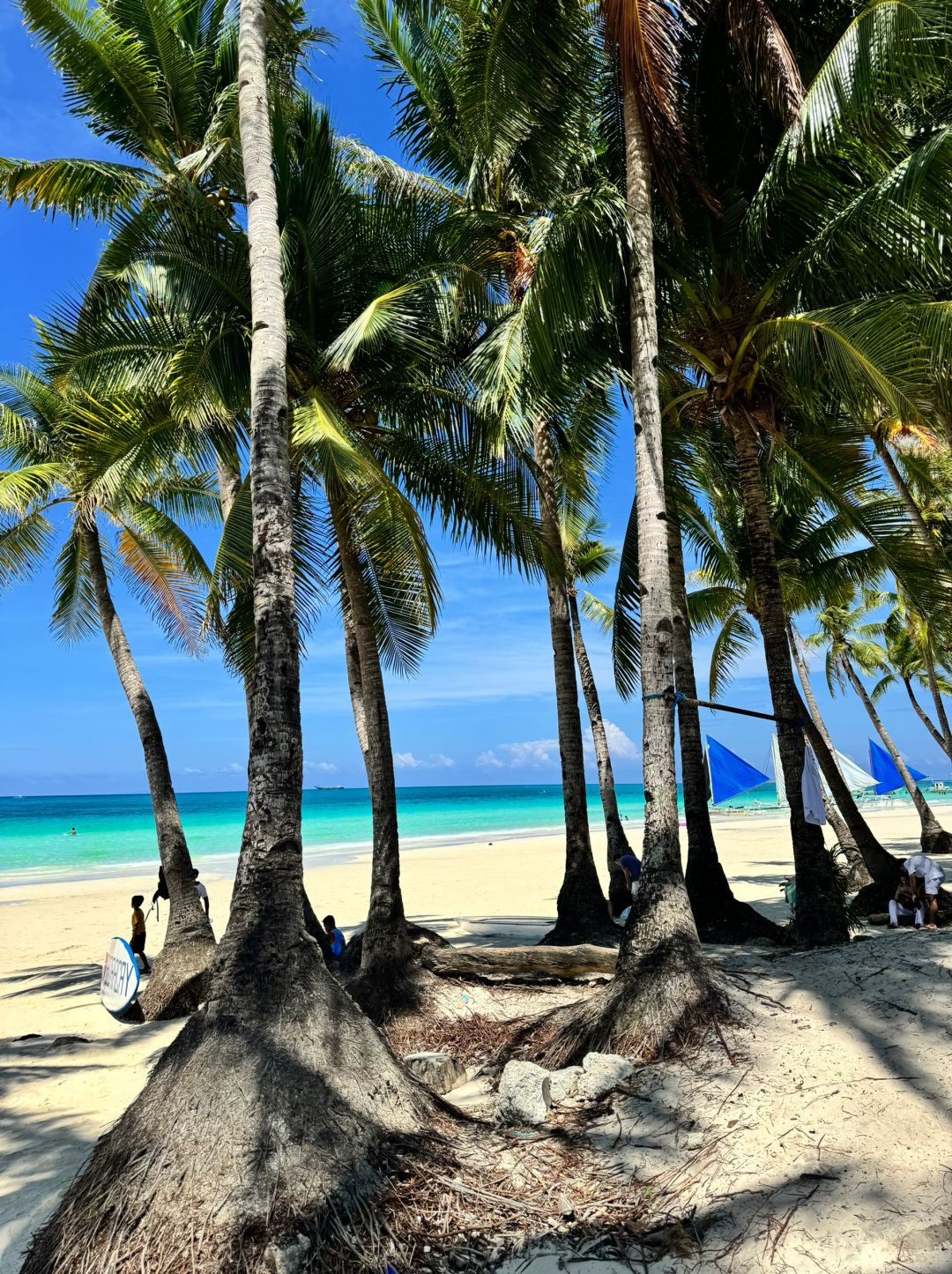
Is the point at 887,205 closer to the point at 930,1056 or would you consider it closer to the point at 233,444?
the point at 930,1056

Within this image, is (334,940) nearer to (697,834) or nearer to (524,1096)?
(697,834)

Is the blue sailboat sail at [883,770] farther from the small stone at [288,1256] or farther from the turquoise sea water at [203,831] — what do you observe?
the small stone at [288,1256]

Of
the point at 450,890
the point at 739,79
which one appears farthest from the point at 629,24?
the point at 450,890

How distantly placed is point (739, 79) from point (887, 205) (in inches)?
112

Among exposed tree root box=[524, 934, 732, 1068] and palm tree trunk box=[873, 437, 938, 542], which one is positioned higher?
palm tree trunk box=[873, 437, 938, 542]

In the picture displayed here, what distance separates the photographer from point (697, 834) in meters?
11.4

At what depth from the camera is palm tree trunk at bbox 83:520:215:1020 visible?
33.1 ft

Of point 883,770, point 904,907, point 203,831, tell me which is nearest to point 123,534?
point 904,907

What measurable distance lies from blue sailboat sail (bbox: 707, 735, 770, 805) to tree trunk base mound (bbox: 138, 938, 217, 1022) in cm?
2086

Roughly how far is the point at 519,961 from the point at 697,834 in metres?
3.33

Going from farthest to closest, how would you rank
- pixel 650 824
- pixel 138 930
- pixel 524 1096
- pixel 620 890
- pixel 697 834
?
pixel 620 890
pixel 138 930
pixel 697 834
pixel 650 824
pixel 524 1096

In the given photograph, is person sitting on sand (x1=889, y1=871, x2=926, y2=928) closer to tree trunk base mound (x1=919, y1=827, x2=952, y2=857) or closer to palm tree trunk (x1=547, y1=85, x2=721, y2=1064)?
palm tree trunk (x1=547, y1=85, x2=721, y2=1064)

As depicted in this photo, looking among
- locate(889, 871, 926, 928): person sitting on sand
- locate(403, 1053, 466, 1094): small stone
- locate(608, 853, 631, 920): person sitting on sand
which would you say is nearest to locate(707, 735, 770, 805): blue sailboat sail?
locate(608, 853, 631, 920): person sitting on sand

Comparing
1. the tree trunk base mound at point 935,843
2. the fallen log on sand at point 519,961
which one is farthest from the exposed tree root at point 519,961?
the tree trunk base mound at point 935,843
